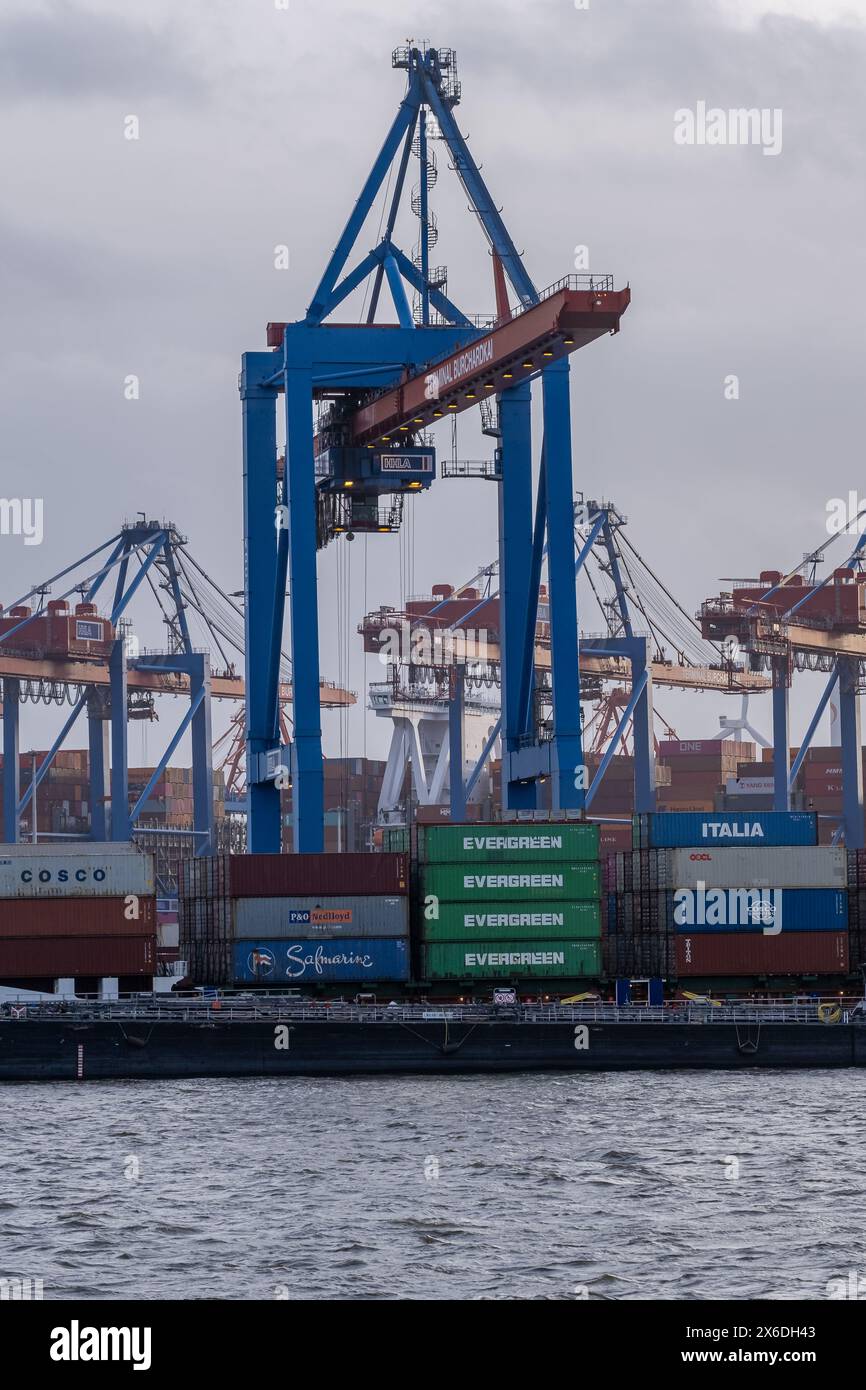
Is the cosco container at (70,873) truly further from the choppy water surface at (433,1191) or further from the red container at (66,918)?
the choppy water surface at (433,1191)

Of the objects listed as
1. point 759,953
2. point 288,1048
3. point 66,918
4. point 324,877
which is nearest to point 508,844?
point 324,877

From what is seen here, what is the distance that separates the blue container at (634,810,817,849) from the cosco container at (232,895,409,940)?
843 cm

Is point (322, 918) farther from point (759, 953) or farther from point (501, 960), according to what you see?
point (759, 953)

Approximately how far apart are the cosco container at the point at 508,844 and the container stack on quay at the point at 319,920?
1.23 metres

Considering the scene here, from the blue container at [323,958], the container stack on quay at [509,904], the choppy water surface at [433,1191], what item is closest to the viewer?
the choppy water surface at [433,1191]

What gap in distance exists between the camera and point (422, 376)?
2522 inches

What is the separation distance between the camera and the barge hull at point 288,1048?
57438mm

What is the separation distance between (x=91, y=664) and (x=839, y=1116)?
8060cm

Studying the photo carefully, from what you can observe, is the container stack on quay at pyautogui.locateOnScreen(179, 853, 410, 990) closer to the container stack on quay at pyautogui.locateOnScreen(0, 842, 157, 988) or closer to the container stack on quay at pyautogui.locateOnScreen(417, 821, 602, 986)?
the container stack on quay at pyautogui.locateOnScreen(417, 821, 602, 986)

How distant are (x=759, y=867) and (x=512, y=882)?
24.2ft

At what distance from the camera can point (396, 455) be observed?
224ft

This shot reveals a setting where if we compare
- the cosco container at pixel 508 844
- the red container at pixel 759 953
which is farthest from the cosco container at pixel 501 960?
the red container at pixel 759 953
